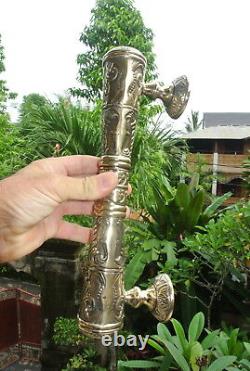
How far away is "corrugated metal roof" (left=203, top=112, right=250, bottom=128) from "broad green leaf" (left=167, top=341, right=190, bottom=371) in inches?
720

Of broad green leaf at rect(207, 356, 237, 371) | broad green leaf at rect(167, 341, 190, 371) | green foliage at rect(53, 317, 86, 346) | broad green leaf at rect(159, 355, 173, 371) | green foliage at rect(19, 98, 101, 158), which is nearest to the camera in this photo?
broad green leaf at rect(207, 356, 237, 371)

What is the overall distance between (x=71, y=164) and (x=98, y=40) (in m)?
6.24

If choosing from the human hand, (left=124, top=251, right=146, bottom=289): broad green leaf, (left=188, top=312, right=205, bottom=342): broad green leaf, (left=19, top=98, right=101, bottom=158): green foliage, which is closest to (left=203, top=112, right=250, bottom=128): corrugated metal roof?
(left=19, top=98, right=101, bottom=158): green foliage

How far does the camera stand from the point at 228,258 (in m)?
1.91

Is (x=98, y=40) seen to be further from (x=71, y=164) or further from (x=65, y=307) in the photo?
(x=71, y=164)

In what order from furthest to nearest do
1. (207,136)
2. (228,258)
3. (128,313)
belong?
1. (207,136)
2. (128,313)
3. (228,258)

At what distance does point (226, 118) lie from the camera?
19.6 meters

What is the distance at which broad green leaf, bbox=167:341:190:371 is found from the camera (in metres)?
1.65

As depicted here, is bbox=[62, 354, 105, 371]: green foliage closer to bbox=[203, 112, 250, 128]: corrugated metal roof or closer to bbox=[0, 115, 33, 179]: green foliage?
bbox=[0, 115, 33, 179]: green foliage

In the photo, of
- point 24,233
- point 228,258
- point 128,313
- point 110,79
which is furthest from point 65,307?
point 110,79

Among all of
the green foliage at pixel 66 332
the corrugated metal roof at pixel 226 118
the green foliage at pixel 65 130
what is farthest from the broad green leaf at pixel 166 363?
the corrugated metal roof at pixel 226 118

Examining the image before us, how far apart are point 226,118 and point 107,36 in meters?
14.3

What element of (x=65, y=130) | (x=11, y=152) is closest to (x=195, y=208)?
(x=65, y=130)

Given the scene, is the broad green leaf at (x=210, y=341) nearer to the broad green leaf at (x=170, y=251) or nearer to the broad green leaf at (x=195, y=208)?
the broad green leaf at (x=170, y=251)
